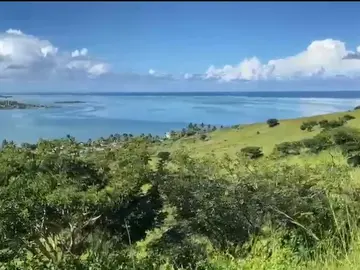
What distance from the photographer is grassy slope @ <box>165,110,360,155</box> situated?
44.9 meters

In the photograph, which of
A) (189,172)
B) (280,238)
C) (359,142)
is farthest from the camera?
(359,142)

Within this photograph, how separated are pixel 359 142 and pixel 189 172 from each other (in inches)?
356

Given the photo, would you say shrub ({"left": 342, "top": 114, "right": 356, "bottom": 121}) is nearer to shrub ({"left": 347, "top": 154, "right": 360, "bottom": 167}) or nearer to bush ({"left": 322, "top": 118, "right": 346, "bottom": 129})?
bush ({"left": 322, "top": 118, "right": 346, "bottom": 129})

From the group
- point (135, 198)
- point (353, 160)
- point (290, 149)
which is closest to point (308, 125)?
point (290, 149)

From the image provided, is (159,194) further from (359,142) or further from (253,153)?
(253,153)

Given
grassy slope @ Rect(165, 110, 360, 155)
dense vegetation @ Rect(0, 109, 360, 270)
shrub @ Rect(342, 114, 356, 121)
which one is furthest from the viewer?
shrub @ Rect(342, 114, 356, 121)

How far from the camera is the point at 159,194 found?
22.2 m

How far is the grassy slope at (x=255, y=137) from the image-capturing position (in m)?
44.9

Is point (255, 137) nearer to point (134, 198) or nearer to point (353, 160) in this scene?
point (134, 198)

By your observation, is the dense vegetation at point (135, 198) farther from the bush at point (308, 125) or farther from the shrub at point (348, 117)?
the shrub at point (348, 117)

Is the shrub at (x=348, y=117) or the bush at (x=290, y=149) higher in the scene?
the shrub at (x=348, y=117)

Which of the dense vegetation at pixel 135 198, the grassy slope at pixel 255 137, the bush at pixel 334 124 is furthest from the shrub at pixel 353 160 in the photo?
the bush at pixel 334 124

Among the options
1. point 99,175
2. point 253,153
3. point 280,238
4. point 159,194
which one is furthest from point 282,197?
point 253,153

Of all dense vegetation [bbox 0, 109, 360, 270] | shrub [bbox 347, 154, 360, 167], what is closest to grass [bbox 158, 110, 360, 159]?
dense vegetation [bbox 0, 109, 360, 270]
